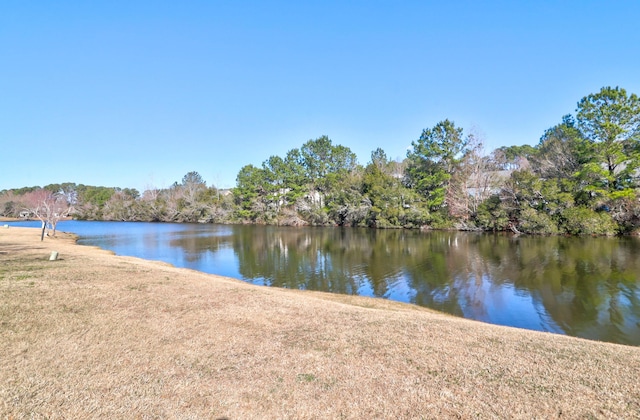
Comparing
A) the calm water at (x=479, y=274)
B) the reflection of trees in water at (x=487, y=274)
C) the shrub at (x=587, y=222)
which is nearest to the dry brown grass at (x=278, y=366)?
the calm water at (x=479, y=274)

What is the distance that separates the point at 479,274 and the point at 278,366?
17.0 meters

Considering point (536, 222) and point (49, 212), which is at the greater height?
point (49, 212)

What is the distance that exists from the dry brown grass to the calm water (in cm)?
618

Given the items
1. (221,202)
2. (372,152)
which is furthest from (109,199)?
(372,152)

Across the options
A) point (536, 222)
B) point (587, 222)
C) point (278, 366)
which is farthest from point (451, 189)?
point (278, 366)

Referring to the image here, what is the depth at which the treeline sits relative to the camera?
116 ft

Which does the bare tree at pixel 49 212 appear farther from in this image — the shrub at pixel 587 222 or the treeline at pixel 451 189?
the shrub at pixel 587 222

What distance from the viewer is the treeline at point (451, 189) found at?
3550 cm

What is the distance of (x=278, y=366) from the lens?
5.38 meters

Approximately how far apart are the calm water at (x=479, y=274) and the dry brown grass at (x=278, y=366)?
6178mm

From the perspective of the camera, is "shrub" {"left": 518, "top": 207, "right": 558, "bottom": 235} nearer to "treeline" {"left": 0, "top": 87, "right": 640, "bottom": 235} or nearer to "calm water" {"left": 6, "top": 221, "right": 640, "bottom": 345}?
"treeline" {"left": 0, "top": 87, "right": 640, "bottom": 235}

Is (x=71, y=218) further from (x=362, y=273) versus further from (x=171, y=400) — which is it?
(x=171, y=400)

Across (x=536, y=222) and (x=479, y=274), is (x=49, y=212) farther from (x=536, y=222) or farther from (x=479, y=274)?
(x=536, y=222)

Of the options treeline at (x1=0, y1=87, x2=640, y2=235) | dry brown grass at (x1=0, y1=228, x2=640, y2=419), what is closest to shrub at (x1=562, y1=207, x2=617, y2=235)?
treeline at (x1=0, y1=87, x2=640, y2=235)
